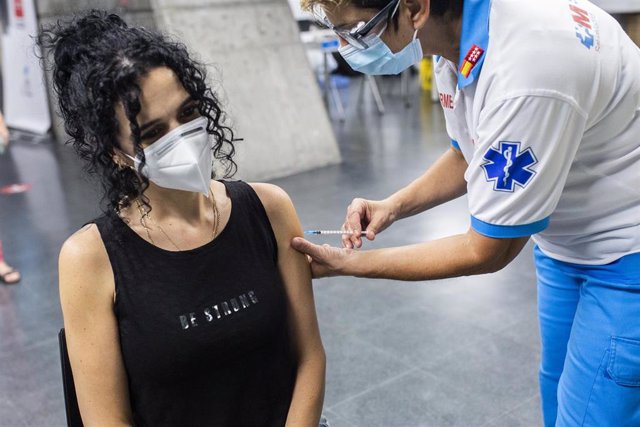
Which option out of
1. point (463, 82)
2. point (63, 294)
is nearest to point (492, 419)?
point (463, 82)

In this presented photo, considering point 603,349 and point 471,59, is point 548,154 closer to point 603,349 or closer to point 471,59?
point 471,59

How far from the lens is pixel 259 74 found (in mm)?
5379

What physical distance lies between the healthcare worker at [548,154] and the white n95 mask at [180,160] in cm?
24

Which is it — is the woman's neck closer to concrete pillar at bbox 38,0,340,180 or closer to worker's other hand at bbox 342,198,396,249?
worker's other hand at bbox 342,198,396,249

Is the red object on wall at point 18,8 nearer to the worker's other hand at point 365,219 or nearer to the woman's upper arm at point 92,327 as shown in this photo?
the worker's other hand at point 365,219

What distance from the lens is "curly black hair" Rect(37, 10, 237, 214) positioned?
120 cm

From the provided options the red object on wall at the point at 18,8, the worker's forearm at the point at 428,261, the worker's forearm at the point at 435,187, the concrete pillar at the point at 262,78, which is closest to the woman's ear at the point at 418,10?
the worker's forearm at the point at 428,261

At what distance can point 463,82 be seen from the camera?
4.14 ft

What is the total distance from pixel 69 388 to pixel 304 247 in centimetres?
51

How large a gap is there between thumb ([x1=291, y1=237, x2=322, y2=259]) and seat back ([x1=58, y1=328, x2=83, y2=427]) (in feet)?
1.52

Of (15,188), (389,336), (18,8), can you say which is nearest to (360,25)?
(389,336)

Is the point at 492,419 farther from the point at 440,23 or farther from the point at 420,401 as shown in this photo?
the point at 440,23

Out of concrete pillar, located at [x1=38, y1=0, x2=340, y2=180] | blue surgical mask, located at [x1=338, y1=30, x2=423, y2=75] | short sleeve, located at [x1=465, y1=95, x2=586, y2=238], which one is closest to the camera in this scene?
short sleeve, located at [x1=465, y1=95, x2=586, y2=238]

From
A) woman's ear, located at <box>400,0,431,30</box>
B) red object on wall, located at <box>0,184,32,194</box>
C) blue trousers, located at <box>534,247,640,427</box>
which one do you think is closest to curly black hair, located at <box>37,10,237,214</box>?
woman's ear, located at <box>400,0,431,30</box>
